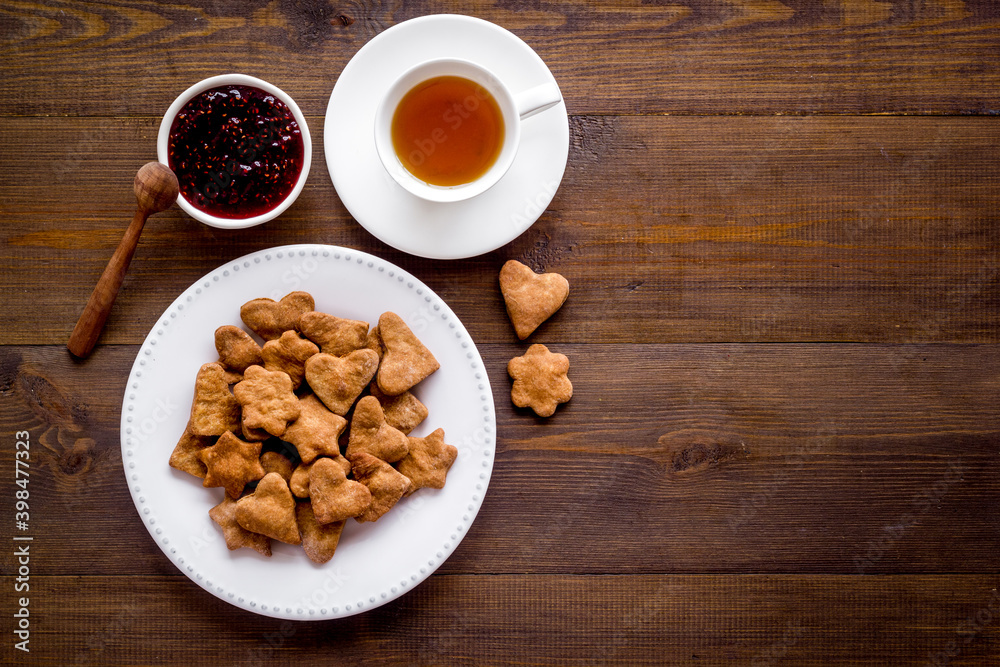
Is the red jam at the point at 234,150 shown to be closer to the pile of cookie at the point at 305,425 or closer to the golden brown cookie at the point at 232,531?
the pile of cookie at the point at 305,425

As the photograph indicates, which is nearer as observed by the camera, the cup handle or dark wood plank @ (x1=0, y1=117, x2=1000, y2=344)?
the cup handle

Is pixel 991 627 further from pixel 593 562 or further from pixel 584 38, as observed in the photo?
pixel 584 38

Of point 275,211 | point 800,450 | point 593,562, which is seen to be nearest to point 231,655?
point 593,562

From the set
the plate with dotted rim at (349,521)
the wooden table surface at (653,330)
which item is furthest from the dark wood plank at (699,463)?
the plate with dotted rim at (349,521)

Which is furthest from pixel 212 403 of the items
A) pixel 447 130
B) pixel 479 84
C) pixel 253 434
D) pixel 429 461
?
pixel 479 84

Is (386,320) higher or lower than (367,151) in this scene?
lower

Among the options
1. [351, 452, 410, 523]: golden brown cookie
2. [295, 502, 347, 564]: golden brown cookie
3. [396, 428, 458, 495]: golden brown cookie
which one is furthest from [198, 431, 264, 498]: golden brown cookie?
[396, 428, 458, 495]: golden brown cookie

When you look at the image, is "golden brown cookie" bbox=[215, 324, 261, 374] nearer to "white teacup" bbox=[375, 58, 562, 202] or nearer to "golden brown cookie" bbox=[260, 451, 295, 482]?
"golden brown cookie" bbox=[260, 451, 295, 482]
